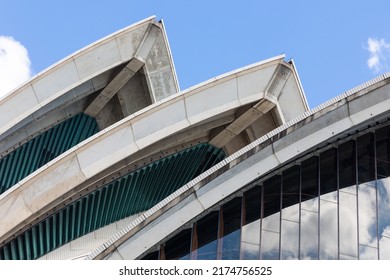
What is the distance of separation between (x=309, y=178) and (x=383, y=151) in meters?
Answer: 2.53

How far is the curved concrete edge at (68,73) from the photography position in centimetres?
2950

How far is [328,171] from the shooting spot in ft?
81.7

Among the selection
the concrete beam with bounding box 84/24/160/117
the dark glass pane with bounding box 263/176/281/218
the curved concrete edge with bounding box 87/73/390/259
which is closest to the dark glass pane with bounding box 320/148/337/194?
the curved concrete edge with bounding box 87/73/390/259

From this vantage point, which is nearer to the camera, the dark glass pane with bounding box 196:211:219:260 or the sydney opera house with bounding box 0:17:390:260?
the dark glass pane with bounding box 196:211:219:260

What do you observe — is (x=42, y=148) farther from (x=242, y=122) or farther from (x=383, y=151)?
(x=383, y=151)

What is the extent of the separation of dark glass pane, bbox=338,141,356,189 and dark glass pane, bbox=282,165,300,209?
4.47 ft

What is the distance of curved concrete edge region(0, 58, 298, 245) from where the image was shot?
2669 centimetres

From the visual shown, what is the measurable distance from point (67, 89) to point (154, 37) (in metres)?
4.17

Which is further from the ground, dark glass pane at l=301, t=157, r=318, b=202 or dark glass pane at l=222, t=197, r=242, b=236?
dark glass pane at l=301, t=157, r=318, b=202

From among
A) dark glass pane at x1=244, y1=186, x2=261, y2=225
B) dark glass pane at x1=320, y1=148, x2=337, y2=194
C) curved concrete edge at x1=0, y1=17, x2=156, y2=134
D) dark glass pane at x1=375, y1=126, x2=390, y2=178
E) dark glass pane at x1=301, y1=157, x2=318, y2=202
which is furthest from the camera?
curved concrete edge at x1=0, y1=17, x2=156, y2=134

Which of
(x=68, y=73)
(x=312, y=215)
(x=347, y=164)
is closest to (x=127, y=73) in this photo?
(x=68, y=73)

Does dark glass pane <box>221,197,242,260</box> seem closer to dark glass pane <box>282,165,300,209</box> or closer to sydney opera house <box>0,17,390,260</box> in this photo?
sydney opera house <box>0,17,390,260</box>
